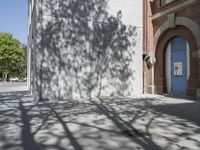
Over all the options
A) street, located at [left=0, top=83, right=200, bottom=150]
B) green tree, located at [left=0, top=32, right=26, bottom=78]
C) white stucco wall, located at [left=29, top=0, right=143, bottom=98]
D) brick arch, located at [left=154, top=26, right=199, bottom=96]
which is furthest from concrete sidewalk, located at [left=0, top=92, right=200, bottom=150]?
green tree, located at [left=0, top=32, right=26, bottom=78]

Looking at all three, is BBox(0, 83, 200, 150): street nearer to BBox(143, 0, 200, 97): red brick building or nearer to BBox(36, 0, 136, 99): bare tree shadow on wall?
BBox(36, 0, 136, 99): bare tree shadow on wall

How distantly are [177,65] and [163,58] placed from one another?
46.5 inches

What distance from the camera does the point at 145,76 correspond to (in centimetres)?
1611

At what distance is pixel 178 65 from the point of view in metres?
14.5

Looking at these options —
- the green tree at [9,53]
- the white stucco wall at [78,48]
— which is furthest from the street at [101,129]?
the green tree at [9,53]

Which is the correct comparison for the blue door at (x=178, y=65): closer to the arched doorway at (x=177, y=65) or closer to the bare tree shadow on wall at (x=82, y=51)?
the arched doorway at (x=177, y=65)

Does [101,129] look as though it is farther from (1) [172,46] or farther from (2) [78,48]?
(1) [172,46]

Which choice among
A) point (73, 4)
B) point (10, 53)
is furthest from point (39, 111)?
point (10, 53)

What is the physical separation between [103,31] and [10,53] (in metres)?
47.3

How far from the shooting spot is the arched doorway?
1397cm

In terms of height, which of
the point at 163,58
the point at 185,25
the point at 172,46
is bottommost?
the point at 163,58

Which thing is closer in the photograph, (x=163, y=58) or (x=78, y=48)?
(x=78, y=48)

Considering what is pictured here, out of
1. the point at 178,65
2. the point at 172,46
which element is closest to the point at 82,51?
the point at 172,46

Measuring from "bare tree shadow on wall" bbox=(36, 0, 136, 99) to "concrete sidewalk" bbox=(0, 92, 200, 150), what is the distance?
12.7 feet
